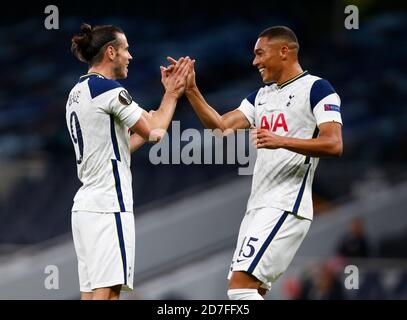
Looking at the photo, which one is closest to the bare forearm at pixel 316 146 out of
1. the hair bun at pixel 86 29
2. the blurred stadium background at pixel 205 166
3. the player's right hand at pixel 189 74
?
the player's right hand at pixel 189 74

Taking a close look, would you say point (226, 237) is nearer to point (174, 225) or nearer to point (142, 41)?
point (174, 225)

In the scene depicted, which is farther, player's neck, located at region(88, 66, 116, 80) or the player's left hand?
player's neck, located at region(88, 66, 116, 80)

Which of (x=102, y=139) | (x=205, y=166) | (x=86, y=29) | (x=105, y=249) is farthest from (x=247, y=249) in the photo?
(x=205, y=166)

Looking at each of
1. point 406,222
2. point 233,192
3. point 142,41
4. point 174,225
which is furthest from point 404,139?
point 142,41

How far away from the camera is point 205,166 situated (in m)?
14.9

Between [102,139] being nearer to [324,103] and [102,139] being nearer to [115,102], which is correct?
[115,102]

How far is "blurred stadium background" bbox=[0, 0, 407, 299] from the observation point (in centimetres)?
1239

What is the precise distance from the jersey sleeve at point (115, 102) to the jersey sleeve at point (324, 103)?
1.20 metres

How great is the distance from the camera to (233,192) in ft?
46.6

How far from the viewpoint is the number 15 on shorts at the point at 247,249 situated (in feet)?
20.8

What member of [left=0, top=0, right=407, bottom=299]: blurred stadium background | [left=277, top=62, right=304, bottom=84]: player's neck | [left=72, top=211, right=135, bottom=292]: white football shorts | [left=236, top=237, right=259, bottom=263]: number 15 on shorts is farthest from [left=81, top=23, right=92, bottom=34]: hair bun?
[left=0, top=0, right=407, bottom=299]: blurred stadium background

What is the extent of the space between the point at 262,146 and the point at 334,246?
7.44 meters

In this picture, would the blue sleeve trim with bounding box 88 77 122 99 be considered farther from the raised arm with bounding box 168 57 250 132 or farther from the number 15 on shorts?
the number 15 on shorts

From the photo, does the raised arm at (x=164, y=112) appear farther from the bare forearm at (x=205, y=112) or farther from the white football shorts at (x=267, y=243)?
the white football shorts at (x=267, y=243)
